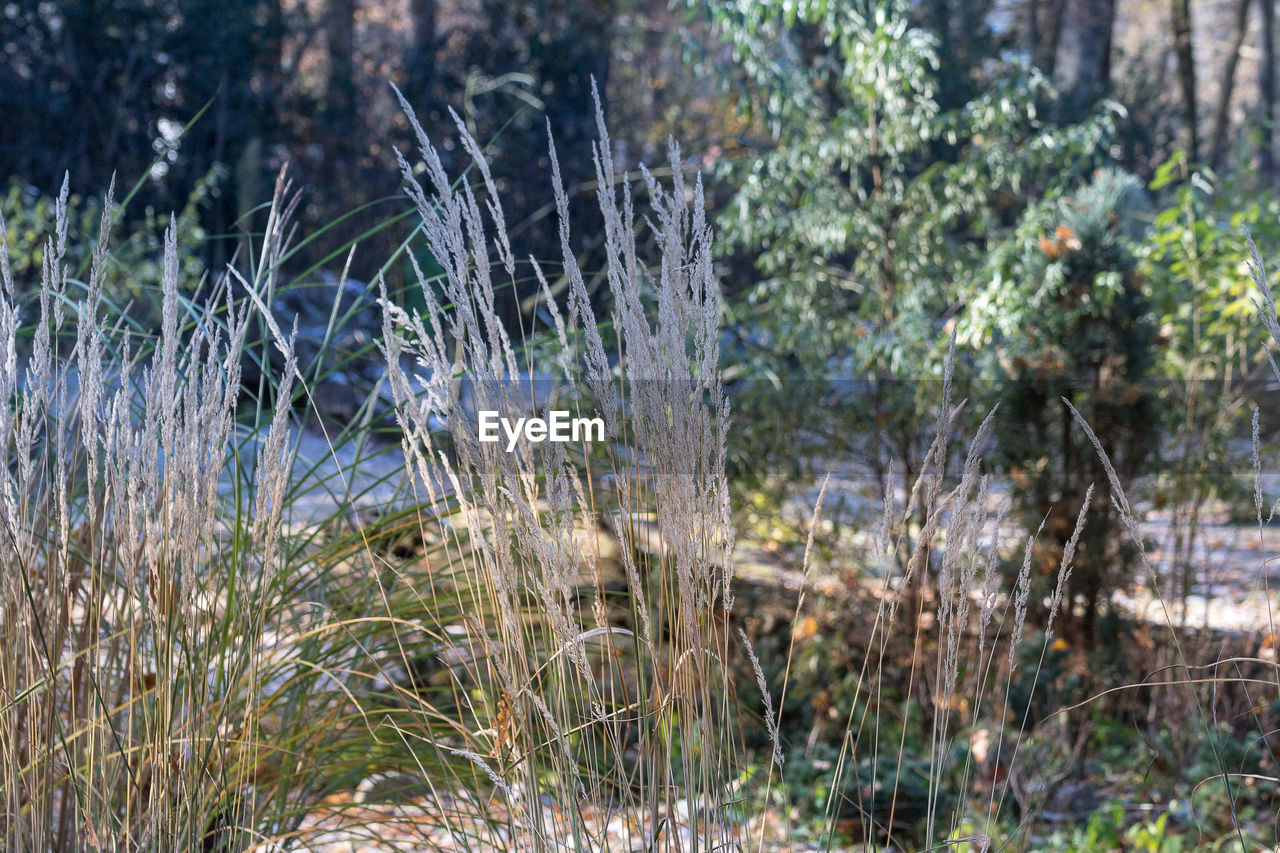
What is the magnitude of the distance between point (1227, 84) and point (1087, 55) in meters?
2.97

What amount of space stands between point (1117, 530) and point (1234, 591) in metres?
0.70

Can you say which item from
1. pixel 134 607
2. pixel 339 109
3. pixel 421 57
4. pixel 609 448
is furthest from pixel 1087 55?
pixel 134 607

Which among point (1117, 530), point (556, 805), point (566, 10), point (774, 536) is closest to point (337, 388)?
point (774, 536)

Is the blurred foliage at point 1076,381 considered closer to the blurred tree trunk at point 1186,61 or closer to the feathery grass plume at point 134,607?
the feathery grass plume at point 134,607

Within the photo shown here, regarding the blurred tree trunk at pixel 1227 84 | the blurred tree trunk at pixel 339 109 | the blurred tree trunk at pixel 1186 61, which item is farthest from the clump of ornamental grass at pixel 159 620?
the blurred tree trunk at pixel 1227 84

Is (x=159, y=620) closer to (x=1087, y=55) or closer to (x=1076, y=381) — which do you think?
(x=1076, y=381)

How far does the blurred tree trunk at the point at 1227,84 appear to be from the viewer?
369 inches

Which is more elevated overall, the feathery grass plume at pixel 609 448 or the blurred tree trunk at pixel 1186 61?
the blurred tree trunk at pixel 1186 61

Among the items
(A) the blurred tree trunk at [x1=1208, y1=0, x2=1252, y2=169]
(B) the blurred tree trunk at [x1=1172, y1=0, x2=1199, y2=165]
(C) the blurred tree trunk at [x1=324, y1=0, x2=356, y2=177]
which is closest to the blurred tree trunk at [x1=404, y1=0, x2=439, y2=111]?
(C) the blurred tree trunk at [x1=324, y1=0, x2=356, y2=177]

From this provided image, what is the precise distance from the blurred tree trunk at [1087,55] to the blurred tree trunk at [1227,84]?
82.3 inches

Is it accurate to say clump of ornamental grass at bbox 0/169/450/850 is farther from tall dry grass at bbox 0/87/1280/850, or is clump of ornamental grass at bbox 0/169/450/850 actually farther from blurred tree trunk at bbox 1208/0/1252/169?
blurred tree trunk at bbox 1208/0/1252/169

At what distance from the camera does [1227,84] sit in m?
9.92

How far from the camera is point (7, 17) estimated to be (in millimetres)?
5965

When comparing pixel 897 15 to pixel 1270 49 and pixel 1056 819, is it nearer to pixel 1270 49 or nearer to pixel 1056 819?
pixel 1056 819
